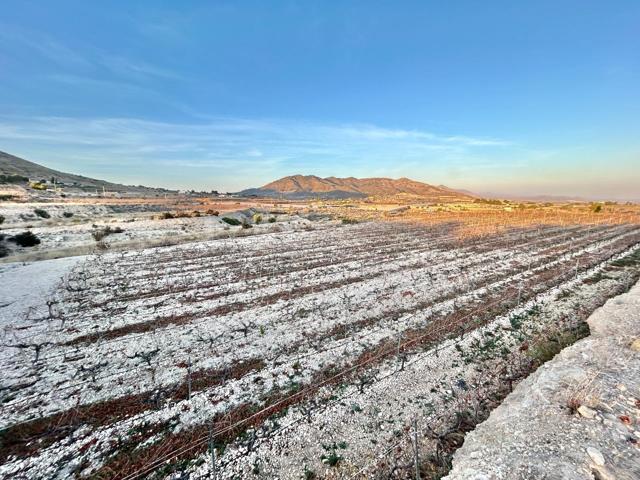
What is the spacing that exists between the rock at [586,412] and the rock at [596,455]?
0.88 meters

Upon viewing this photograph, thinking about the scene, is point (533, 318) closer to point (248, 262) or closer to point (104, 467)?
point (104, 467)

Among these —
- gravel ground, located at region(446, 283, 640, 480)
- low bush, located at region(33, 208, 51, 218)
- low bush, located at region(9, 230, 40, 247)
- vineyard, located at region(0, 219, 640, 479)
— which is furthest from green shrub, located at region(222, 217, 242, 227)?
gravel ground, located at region(446, 283, 640, 480)

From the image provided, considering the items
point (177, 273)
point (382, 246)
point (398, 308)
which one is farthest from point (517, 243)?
point (177, 273)

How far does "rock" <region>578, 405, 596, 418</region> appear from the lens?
4941mm

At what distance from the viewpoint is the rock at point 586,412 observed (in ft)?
16.2

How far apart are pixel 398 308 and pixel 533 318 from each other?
4417 mm

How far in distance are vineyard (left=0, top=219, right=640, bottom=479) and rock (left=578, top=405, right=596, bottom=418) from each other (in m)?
1.30

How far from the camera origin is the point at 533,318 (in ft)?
31.5

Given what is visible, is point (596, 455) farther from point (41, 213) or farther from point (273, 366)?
point (41, 213)

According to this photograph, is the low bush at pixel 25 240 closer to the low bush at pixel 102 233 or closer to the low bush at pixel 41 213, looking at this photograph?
the low bush at pixel 102 233

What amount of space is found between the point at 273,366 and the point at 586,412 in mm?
6243

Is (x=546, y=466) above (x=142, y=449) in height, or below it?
above

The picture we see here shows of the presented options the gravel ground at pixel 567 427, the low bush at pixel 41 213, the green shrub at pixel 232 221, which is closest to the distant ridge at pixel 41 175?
the low bush at pixel 41 213

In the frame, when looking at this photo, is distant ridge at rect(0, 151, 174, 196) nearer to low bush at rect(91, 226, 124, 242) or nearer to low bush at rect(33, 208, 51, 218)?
low bush at rect(33, 208, 51, 218)
